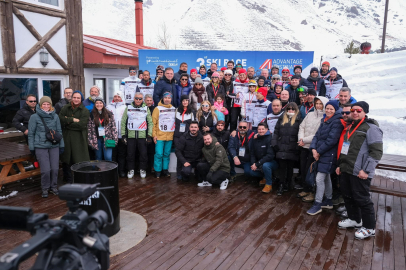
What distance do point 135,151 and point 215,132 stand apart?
1.83 meters

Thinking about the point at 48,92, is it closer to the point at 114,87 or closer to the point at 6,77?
the point at 6,77

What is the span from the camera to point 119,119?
21.9 feet

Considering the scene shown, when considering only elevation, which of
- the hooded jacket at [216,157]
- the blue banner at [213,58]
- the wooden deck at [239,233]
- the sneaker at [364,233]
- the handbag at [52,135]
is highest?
the blue banner at [213,58]

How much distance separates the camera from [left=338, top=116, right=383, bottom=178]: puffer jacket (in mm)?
3932

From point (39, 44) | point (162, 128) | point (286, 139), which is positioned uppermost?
point (39, 44)

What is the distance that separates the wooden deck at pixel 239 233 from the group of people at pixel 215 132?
1.19ft

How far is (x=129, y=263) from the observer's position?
11.4 feet

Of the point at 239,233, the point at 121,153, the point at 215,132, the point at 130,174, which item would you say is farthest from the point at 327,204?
the point at 121,153

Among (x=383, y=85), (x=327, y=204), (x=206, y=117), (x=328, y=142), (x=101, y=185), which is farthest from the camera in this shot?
(x=383, y=85)

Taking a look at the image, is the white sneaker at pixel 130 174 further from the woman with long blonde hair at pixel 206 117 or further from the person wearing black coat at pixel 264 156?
the person wearing black coat at pixel 264 156

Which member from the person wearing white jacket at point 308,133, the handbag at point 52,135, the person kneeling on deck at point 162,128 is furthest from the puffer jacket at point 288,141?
the handbag at point 52,135

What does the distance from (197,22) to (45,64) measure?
62.5m

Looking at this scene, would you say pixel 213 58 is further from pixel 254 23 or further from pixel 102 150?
pixel 254 23

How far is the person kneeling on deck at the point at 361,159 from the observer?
3959 mm
